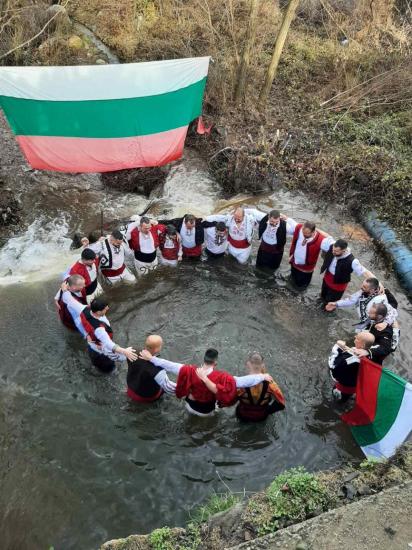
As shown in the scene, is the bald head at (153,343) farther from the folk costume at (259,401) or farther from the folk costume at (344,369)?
the folk costume at (344,369)

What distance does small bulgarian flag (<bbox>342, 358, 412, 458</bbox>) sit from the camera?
16.9 feet

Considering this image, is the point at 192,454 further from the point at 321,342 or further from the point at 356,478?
the point at 321,342

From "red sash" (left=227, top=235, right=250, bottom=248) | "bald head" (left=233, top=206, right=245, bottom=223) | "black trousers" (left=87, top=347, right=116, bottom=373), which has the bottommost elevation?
"black trousers" (left=87, top=347, right=116, bottom=373)

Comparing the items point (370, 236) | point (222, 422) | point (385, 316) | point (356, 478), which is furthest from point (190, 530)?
point (370, 236)

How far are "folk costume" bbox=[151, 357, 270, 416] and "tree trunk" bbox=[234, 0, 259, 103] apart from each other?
32.7 ft

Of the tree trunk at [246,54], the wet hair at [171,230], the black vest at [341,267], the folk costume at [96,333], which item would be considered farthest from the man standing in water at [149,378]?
the tree trunk at [246,54]

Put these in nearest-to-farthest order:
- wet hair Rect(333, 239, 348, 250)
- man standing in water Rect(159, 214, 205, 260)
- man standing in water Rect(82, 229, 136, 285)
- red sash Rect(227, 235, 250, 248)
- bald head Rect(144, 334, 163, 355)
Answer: bald head Rect(144, 334, 163, 355) → wet hair Rect(333, 239, 348, 250) → man standing in water Rect(82, 229, 136, 285) → man standing in water Rect(159, 214, 205, 260) → red sash Rect(227, 235, 250, 248)

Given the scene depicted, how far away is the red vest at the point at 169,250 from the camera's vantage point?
835 cm

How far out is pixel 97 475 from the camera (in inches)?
221

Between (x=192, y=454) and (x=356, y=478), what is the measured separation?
2.28 meters

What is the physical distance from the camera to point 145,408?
6.40 meters

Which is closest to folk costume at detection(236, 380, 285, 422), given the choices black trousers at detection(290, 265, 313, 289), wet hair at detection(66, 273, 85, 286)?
wet hair at detection(66, 273, 85, 286)

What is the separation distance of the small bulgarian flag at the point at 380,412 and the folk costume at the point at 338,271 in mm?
2134

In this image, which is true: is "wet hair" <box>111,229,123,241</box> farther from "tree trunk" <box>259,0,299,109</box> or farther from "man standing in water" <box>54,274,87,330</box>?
"tree trunk" <box>259,0,299,109</box>
